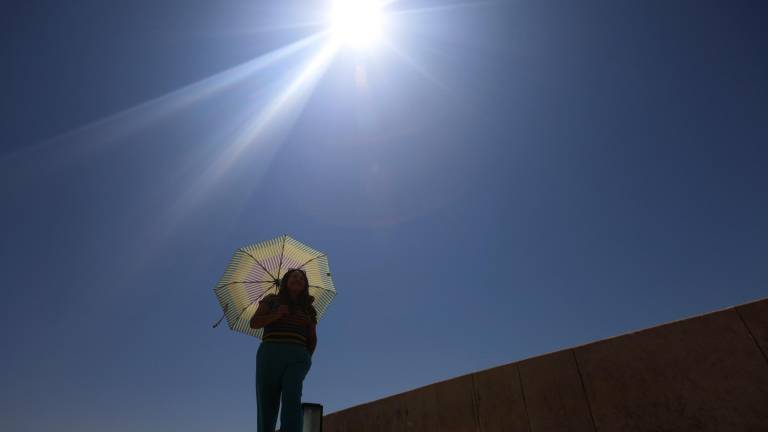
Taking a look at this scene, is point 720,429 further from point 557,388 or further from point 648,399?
point 557,388

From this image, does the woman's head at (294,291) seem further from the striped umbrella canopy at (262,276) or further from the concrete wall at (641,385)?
the concrete wall at (641,385)

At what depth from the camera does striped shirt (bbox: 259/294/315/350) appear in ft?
→ 9.74

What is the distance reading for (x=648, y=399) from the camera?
2910mm

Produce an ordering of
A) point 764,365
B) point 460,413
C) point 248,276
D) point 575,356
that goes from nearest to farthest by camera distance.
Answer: point 764,365, point 575,356, point 460,413, point 248,276

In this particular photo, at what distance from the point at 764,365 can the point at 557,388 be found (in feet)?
4.72

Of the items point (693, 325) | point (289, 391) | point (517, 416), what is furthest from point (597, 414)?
point (289, 391)

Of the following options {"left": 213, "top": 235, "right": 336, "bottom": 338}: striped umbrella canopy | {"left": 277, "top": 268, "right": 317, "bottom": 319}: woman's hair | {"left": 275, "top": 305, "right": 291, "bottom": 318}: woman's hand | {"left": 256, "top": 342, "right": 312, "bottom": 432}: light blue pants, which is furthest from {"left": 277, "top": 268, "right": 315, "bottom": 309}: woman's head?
{"left": 213, "top": 235, "right": 336, "bottom": 338}: striped umbrella canopy

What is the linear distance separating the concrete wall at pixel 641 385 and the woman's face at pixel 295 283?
224 centimetres

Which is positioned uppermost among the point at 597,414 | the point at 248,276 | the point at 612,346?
the point at 248,276

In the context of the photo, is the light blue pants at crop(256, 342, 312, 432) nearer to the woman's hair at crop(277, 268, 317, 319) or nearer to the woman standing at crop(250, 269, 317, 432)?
the woman standing at crop(250, 269, 317, 432)

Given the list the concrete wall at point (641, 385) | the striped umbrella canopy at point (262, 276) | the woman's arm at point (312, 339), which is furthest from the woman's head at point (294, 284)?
the concrete wall at point (641, 385)

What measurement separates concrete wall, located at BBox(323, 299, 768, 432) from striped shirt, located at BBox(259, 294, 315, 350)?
6.80 ft

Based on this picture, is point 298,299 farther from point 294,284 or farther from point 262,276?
point 262,276

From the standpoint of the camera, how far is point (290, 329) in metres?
3.00
